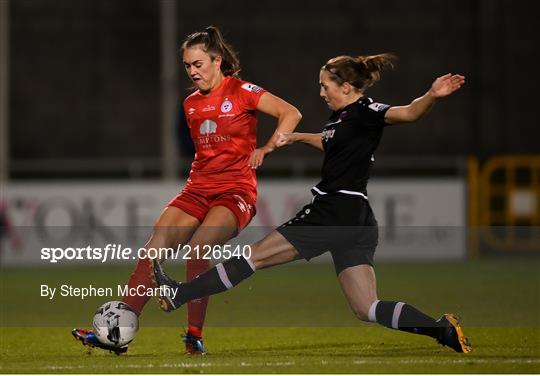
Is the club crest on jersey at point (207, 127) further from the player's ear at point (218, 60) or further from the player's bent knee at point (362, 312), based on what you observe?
the player's bent knee at point (362, 312)

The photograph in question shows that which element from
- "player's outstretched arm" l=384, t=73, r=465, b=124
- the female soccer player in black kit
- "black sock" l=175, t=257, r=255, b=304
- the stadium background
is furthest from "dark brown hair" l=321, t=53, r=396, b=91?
the stadium background

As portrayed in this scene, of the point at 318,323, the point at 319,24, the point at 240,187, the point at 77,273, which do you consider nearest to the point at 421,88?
the point at 319,24

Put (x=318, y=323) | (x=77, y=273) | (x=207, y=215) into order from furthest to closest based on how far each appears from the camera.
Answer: (x=77, y=273), (x=318, y=323), (x=207, y=215)

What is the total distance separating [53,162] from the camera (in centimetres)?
2170

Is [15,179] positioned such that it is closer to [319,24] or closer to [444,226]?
[319,24]

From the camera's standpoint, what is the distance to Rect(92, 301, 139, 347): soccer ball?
743 cm

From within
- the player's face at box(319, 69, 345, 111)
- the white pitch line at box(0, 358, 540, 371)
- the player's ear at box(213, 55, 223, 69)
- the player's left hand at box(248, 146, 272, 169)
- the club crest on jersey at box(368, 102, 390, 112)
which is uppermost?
the player's ear at box(213, 55, 223, 69)

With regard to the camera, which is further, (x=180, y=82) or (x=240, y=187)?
(x=180, y=82)

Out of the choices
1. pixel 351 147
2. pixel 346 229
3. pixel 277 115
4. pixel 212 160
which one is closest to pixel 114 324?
pixel 212 160

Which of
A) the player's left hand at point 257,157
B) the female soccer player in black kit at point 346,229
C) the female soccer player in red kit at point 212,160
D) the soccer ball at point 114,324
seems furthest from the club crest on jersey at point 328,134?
the soccer ball at point 114,324

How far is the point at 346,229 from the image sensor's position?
296 inches

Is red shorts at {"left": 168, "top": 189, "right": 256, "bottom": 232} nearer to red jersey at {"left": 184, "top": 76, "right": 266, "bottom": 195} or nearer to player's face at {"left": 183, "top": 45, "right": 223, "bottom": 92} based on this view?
red jersey at {"left": 184, "top": 76, "right": 266, "bottom": 195}

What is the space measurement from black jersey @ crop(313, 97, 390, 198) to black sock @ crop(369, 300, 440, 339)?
2.29 feet

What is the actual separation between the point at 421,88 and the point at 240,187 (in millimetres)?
14880
